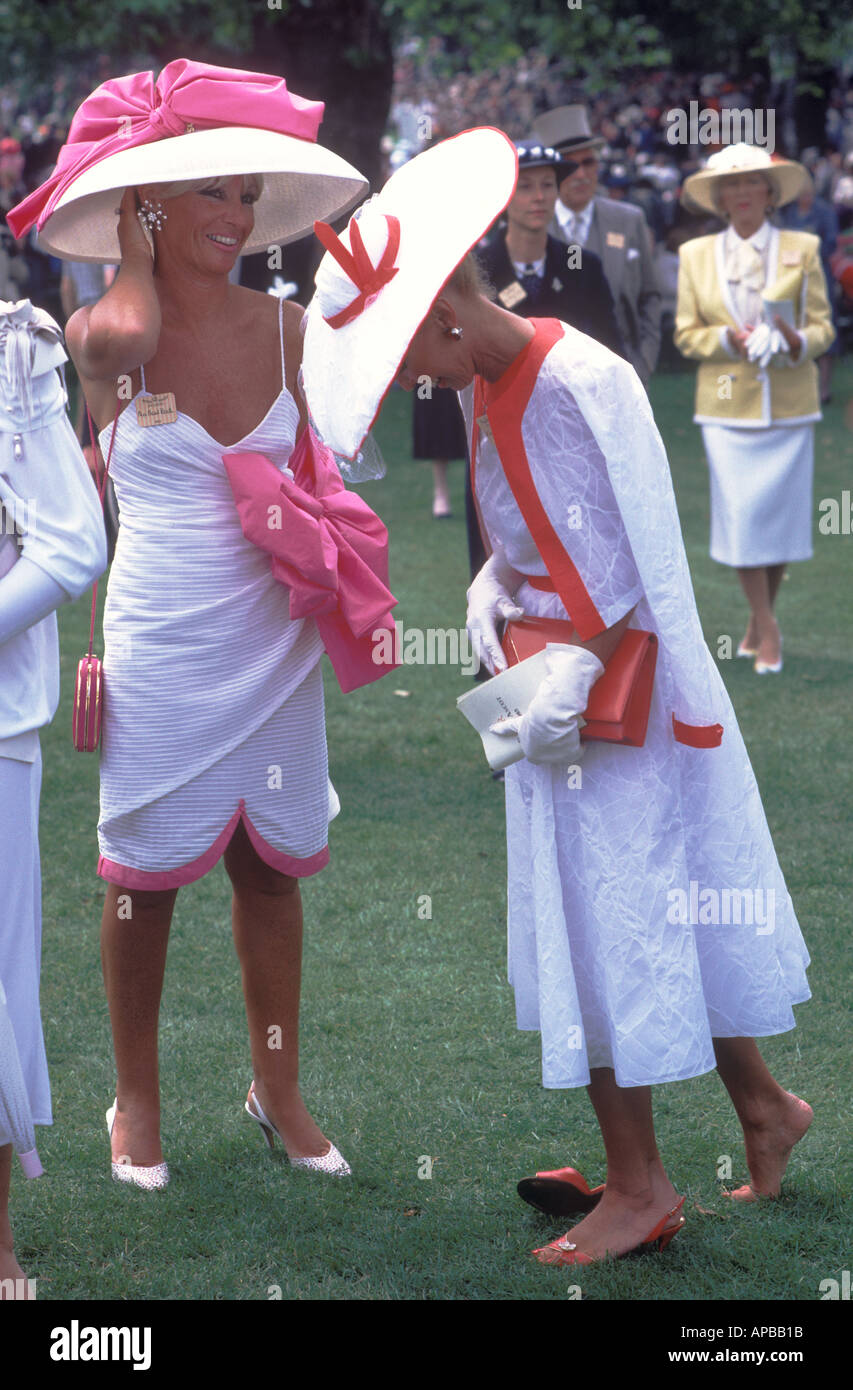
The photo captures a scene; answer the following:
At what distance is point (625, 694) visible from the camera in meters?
3.12

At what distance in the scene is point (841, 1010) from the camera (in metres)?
4.59

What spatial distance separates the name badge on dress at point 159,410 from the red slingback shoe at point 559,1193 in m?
1.75

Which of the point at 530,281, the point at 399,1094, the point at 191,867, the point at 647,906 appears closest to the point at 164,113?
the point at 191,867

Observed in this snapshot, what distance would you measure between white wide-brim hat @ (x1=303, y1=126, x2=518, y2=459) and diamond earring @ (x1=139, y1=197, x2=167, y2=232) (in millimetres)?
584

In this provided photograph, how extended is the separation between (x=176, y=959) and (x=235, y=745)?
1.68 m

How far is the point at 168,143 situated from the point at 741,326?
17.3 feet

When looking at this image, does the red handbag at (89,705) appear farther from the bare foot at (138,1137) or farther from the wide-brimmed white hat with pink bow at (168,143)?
the bare foot at (138,1137)

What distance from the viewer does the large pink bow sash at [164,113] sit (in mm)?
3406

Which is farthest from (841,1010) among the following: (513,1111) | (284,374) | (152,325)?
(152,325)

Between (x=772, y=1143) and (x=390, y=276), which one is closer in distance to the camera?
(x=390, y=276)

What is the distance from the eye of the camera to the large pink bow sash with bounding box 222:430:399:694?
351 cm

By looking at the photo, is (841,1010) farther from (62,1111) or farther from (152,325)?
(152,325)
